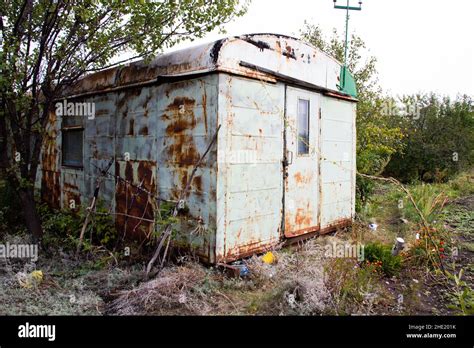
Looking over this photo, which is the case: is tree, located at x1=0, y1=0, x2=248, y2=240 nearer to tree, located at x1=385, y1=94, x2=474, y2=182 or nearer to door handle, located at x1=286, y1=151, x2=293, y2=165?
door handle, located at x1=286, y1=151, x2=293, y2=165

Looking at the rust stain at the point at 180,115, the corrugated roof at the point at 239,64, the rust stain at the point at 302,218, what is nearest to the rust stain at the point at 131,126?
the corrugated roof at the point at 239,64

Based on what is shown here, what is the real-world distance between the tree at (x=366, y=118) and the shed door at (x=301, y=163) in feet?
10.8

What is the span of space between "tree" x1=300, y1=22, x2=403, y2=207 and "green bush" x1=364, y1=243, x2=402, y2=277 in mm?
4098

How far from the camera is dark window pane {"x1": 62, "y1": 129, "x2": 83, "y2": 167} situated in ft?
25.4

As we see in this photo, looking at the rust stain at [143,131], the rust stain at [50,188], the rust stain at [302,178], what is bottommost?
the rust stain at [50,188]

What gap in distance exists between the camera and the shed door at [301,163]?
639cm

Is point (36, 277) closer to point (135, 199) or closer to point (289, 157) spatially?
point (135, 199)

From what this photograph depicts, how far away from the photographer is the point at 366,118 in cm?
1204

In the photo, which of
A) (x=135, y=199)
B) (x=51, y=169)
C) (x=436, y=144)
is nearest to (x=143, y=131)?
(x=135, y=199)

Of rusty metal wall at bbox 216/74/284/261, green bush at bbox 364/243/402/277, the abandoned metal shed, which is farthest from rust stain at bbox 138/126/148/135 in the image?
green bush at bbox 364/243/402/277

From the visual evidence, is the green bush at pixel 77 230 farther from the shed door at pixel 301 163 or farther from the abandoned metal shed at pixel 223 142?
the shed door at pixel 301 163

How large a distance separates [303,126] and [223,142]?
2.15 meters

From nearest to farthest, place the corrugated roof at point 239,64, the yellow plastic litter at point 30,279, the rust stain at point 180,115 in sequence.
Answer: the yellow plastic litter at point 30,279 < the corrugated roof at point 239,64 < the rust stain at point 180,115
